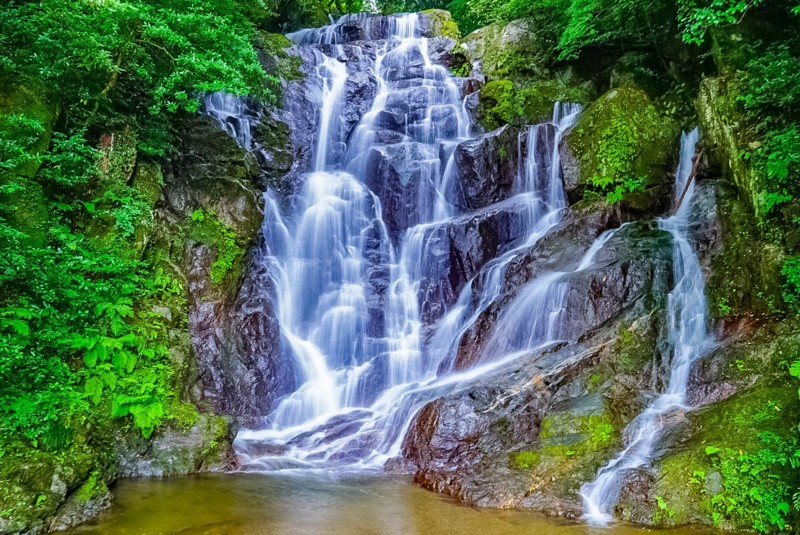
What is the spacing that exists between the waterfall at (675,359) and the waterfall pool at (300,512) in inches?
20.6

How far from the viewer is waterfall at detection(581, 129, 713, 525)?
5.89 metres

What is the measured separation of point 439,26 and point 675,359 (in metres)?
17.1

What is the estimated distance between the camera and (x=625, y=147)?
11.6 m

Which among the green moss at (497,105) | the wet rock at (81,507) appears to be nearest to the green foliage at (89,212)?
the wet rock at (81,507)

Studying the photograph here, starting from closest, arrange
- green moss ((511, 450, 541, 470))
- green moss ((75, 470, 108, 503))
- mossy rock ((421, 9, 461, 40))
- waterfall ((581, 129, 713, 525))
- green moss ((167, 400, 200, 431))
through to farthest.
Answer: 1. green moss ((75, 470, 108, 503))
2. waterfall ((581, 129, 713, 525))
3. green moss ((511, 450, 541, 470))
4. green moss ((167, 400, 200, 431))
5. mossy rock ((421, 9, 461, 40))

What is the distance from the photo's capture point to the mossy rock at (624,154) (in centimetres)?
1131

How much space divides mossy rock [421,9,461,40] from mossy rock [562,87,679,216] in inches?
388

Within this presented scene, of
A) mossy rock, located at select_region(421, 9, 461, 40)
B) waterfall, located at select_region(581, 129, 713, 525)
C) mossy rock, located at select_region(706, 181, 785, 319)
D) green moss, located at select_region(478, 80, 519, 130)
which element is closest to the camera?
waterfall, located at select_region(581, 129, 713, 525)

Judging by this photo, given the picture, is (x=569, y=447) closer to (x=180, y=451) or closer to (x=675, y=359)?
(x=675, y=359)

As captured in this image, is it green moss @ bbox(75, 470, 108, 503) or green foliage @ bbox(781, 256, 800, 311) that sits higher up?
green foliage @ bbox(781, 256, 800, 311)

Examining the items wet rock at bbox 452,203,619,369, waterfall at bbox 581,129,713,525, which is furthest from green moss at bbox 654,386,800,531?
wet rock at bbox 452,203,619,369

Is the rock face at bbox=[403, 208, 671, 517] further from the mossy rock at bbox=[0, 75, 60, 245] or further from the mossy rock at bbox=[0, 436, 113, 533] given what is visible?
the mossy rock at bbox=[0, 75, 60, 245]

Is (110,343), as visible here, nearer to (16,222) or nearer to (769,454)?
(16,222)

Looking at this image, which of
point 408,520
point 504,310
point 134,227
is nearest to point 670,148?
point 504,310
